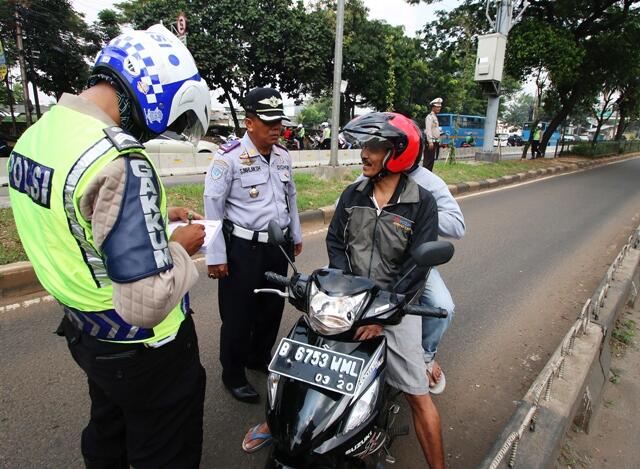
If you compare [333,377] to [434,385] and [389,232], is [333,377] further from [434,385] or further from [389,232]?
[434,385]

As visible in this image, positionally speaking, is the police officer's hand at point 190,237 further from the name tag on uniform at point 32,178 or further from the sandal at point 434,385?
the sandal at point 434,385

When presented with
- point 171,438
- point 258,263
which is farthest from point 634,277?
point 171,438

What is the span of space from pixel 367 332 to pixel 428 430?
2.18 ft

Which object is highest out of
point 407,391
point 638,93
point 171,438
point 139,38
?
point 638,93

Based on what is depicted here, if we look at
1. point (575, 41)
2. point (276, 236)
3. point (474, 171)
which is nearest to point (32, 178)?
point (276, 236)

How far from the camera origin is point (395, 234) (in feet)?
6.47

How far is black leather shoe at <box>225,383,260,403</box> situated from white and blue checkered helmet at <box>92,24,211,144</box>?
176 cm

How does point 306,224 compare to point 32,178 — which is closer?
point 32,178

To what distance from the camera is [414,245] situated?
196 centimetres

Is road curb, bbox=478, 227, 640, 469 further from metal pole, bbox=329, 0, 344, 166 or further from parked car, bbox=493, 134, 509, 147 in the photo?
parked car, bbox=493, 134, 509, 147

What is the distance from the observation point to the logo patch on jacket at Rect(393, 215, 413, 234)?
196 cm

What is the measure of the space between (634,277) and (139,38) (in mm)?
4862

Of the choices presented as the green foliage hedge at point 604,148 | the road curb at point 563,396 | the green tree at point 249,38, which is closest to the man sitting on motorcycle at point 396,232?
the road curb at point 563,396

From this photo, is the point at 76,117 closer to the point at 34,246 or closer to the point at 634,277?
the point at 34,246
